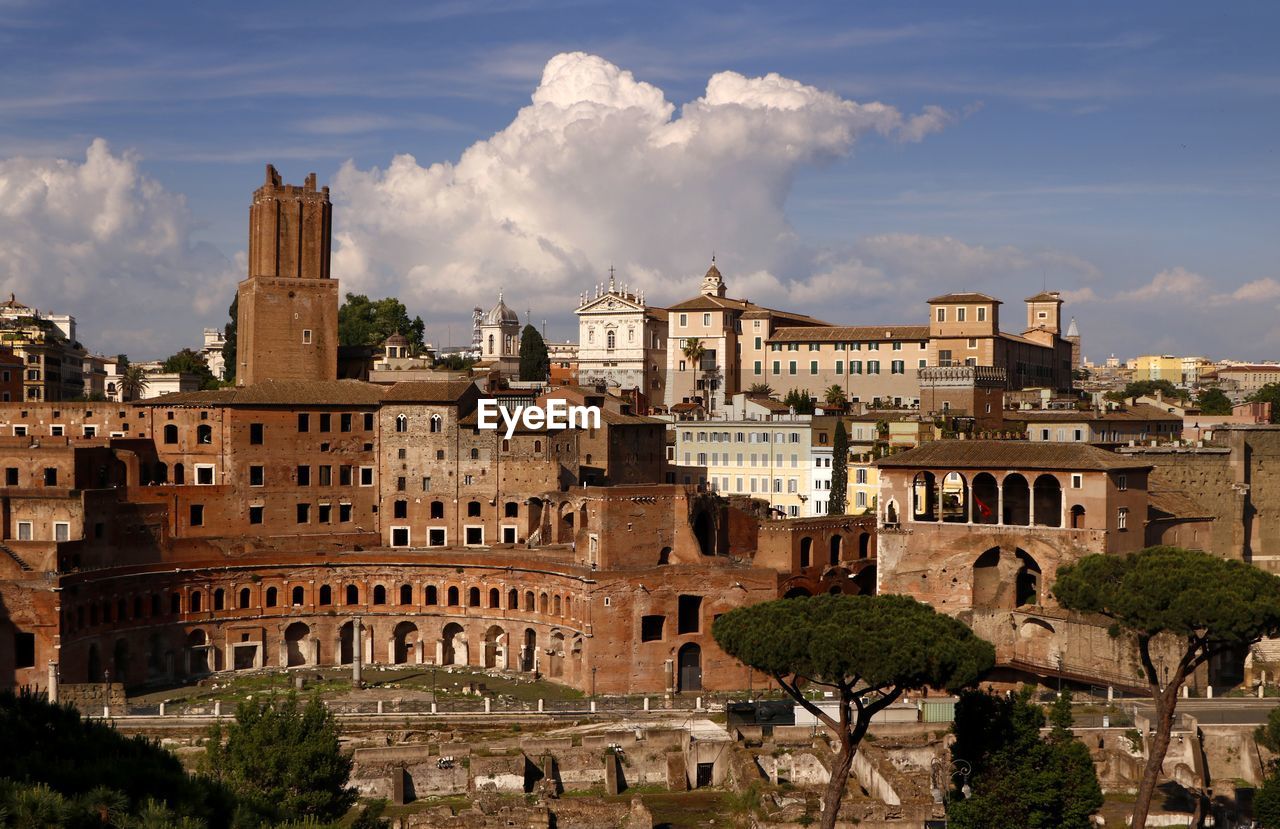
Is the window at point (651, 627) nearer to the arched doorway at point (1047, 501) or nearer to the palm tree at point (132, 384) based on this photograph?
the arched doorway at point (1047, 501)

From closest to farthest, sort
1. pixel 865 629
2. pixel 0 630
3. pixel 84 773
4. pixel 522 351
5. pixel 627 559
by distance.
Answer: pixel 84 773, pixel 865 629, pixel 0 630, pixel 627 559, pixel 522 351

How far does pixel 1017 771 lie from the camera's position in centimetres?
4653

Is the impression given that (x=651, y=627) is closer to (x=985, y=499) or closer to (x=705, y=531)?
(x=705, y=531)

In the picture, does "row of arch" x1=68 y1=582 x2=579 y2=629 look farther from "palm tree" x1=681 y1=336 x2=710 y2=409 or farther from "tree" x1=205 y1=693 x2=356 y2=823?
"palm tree" x1=681 y1=336 x2=710 y2=409

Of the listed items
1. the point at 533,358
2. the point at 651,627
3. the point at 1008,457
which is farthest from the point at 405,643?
the point at 533,358

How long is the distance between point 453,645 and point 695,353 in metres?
44.9

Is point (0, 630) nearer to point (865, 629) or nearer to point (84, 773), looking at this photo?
point (865, 629)

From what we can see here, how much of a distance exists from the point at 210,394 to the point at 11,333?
121 feet

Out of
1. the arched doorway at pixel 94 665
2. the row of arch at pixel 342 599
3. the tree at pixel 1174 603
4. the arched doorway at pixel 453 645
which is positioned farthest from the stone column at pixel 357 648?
the tree at pixel 1174 603

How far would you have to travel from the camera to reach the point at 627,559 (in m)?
69.8

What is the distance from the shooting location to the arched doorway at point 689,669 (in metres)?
67.4

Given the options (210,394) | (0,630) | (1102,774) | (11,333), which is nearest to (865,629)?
(1102,774)

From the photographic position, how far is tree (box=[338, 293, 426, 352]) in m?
130

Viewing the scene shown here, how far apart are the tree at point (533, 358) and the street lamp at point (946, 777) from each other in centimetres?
7755
